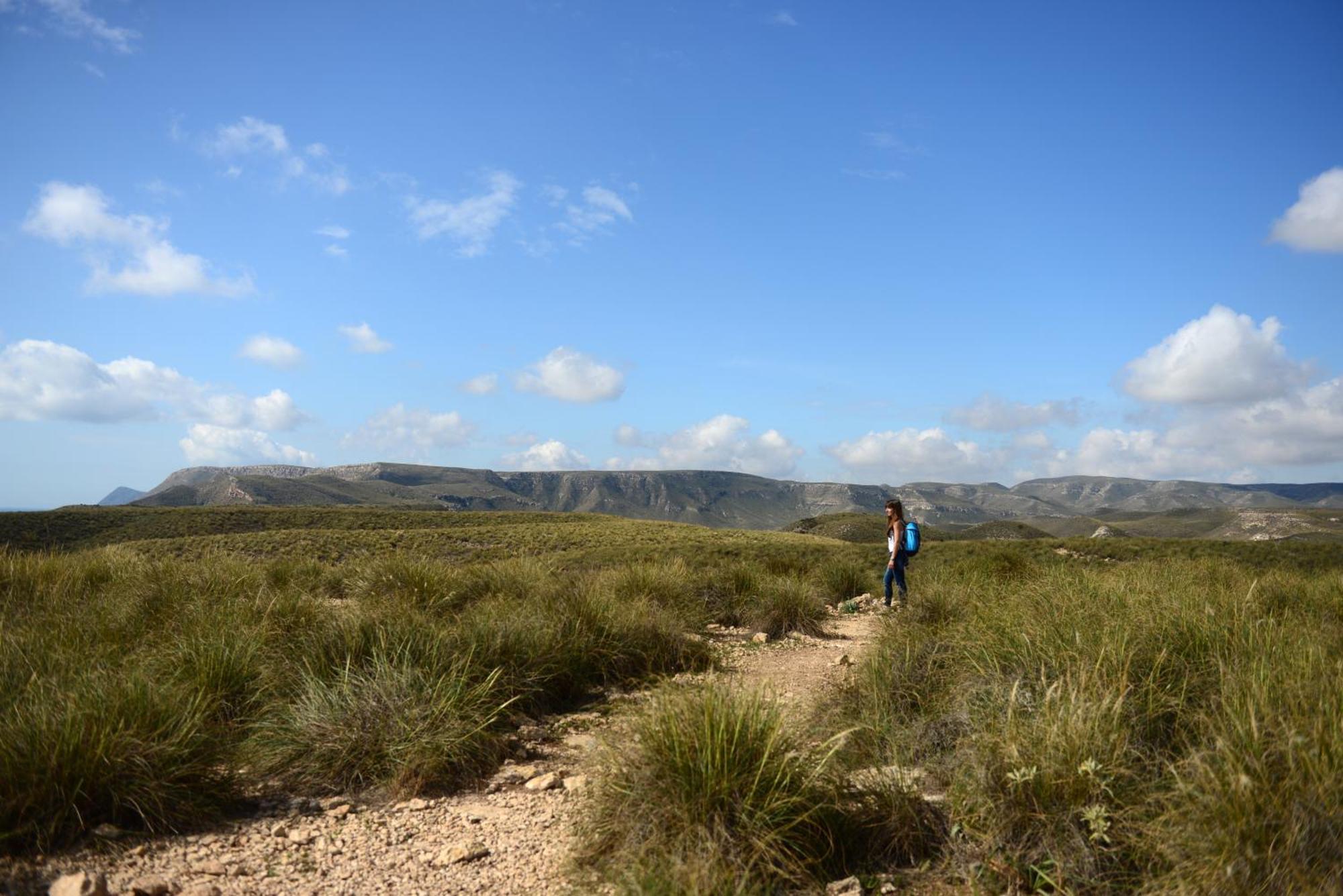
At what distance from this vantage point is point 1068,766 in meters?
3.37

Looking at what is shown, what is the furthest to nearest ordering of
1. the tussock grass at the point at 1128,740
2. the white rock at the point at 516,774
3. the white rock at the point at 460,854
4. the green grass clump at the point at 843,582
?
the green grass clump at the point at 843,582
the white rock at the point at 516,774
the white rock at the point at 460,854
the tussock grass at the point at 1128,740

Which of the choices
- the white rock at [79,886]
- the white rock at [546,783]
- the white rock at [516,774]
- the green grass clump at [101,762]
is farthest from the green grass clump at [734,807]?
the green grass clump at [101,762]

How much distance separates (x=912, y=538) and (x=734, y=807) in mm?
8723

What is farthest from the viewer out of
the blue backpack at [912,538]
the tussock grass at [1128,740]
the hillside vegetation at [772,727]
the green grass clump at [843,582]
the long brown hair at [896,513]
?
the green grass clump at [843,582]

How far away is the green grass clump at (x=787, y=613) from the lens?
1052 centimetres

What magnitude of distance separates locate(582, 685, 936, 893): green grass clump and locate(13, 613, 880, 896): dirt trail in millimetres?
319

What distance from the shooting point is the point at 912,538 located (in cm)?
1146

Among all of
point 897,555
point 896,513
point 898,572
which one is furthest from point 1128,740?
point 896,513

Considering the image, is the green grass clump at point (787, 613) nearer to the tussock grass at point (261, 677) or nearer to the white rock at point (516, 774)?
the tussock grass at point (261, 677)

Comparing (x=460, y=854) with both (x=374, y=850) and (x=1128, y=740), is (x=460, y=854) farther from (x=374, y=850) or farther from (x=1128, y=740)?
(x=1128, y=740)

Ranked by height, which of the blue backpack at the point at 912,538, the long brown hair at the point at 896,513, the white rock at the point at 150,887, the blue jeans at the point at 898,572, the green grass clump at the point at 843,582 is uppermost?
the long brown hair at the point at 896,513

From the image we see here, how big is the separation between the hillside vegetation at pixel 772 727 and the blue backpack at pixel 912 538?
2.67 metres

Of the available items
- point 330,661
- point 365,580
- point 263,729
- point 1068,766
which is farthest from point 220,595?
point 1068,766

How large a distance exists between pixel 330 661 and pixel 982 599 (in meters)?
6.80
